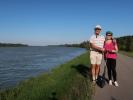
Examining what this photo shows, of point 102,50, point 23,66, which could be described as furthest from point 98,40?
point 23,66

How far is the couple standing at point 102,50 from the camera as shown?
10.0 m

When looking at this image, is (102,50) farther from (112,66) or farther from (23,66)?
(23,66)

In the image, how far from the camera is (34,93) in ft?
28.5

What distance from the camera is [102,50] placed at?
9.98m

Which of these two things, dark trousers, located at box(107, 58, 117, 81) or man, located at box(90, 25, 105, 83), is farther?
dark trousers, located at box(107, 58, 117, 81)

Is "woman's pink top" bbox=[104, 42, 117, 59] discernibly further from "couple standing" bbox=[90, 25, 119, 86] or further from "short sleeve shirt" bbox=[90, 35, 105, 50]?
"short sleeve shirt" bbox=[90, 35, 105, 50]

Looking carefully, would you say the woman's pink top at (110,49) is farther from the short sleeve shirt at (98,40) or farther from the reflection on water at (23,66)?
the reflection on water at (23,66)

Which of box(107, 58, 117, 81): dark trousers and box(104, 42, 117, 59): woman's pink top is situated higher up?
box(104, 42, 117, 59): woman's pink top

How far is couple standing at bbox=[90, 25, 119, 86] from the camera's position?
32.9 feet

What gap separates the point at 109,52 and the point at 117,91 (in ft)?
6.22

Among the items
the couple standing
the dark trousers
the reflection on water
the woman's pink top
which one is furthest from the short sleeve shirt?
the reflection on water

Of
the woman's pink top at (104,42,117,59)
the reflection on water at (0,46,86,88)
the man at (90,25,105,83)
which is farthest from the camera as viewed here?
the reflection on water at (0,46,86,88)

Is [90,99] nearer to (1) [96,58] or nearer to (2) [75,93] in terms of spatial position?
(2) [75,93]

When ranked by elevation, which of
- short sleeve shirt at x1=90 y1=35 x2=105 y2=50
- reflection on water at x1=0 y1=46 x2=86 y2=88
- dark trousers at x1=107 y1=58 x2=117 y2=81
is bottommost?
reflection on water at x1=0 y1=46 x2=86 y2=88
